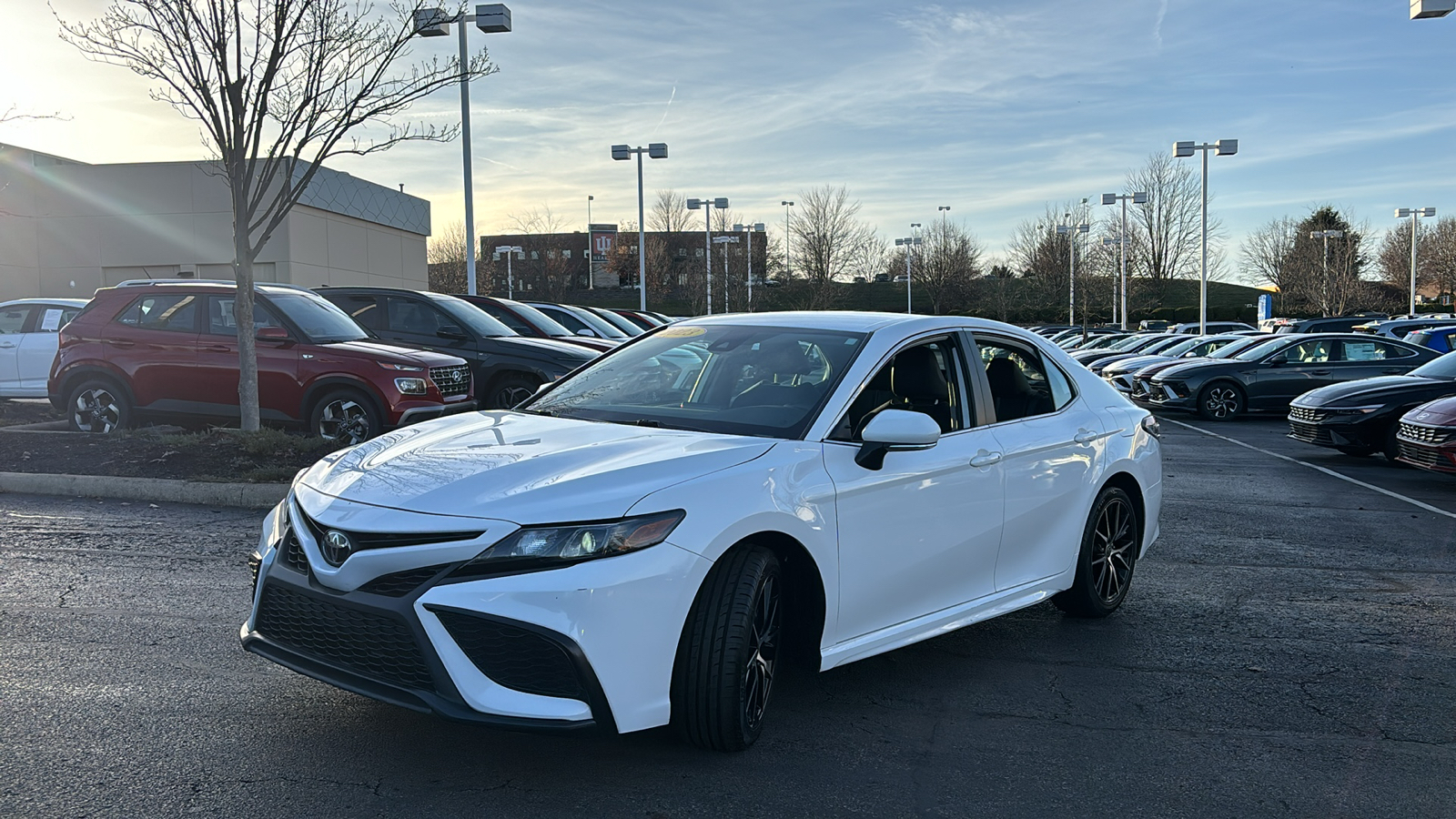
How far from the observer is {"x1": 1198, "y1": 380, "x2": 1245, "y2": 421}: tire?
64.3 ft

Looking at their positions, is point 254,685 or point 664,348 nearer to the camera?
point 254,685

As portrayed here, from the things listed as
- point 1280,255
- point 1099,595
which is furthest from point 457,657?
point 1280,255

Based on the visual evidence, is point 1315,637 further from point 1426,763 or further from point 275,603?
point 275,603

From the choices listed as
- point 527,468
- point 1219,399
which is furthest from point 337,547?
point 1219,399

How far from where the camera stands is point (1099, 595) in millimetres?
5758

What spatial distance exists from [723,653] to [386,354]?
26.1 feet

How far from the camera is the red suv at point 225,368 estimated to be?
10617mm

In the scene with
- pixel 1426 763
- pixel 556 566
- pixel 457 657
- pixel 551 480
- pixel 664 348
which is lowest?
pixel 1426 763

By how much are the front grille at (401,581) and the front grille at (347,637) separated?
0.08 meters

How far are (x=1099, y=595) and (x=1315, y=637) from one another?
1.08 m

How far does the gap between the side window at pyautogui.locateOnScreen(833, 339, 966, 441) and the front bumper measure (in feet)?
5.25

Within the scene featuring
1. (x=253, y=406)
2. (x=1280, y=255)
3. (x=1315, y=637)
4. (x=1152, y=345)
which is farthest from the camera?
(x=1280, y=255)

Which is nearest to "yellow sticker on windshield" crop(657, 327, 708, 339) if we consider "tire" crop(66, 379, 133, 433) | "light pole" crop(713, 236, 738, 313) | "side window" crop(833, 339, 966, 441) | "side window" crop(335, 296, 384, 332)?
"side window" crop(833, 339, 966, 441)

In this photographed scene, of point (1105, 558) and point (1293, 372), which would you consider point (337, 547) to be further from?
point (1293, 372)
